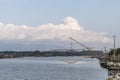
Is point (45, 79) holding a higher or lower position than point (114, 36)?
lower

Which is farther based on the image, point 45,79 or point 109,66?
point 109,66

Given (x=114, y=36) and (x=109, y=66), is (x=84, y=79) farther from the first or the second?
(x=114, y=36)

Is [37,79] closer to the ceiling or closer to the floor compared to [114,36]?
closer to the floor

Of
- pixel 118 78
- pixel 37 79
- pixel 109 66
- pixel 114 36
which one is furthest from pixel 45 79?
pixel 114 36

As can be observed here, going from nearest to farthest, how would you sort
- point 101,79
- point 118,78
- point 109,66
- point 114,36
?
point 118,78, point 101,79, point 109,66, point 114,36

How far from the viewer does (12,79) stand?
98.1 m

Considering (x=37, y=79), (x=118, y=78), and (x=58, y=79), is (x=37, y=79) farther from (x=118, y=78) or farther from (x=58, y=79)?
(x=118, y=78)

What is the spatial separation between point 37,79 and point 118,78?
23583 mm

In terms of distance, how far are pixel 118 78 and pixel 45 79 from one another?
2300 cm

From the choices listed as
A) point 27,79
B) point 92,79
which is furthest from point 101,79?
point 27,79

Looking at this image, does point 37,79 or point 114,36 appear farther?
point 114,36

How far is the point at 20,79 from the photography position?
97812 millimetres

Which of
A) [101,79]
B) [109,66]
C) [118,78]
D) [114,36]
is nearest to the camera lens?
[118,78]

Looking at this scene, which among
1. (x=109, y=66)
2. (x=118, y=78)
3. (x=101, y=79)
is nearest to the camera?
(x=118, y=78)
